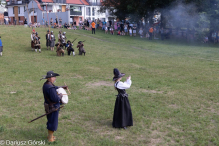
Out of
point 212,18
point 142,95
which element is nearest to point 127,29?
point 212,18

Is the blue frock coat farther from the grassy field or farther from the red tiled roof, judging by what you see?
the red tiled roof

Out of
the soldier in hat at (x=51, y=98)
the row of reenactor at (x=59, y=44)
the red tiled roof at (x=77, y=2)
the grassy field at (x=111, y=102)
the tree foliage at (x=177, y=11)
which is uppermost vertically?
the red tiled roof at (x=77, y=2)

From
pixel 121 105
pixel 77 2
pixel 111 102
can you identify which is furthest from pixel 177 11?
pixel 77 2

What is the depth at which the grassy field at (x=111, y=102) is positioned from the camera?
696 centimetres

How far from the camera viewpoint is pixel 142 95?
10.6 meters

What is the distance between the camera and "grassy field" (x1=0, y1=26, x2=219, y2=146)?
696 cm

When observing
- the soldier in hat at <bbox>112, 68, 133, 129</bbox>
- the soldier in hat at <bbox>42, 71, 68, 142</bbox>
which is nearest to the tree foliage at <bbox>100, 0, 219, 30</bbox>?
the soldier in hat at <bbox>112, 68, 133, 129</bbox>

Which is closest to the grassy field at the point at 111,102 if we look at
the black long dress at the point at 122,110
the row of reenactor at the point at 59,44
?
the black long dress at the point at 122,110

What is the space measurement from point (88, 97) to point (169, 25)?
3176 cm

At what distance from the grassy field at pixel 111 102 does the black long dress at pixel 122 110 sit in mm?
209

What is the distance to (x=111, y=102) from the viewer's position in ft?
31.7

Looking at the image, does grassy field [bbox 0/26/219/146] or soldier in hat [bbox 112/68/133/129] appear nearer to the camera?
grassy field [bbox 0/26/219/146]

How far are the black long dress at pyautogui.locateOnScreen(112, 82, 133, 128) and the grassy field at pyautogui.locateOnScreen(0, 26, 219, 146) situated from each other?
0.21 meters

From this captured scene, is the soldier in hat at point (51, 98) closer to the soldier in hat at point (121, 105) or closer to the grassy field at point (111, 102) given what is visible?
the grassy field at point (111, 102)
